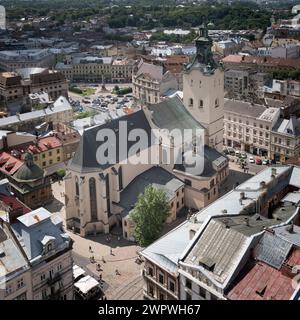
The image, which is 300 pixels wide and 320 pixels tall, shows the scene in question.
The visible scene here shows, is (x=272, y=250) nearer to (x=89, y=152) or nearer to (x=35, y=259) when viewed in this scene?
(x=35, y=259)

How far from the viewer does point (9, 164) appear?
6969 centimetres

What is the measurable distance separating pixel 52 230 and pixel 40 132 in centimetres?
4473

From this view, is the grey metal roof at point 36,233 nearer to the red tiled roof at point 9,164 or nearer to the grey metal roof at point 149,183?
the grey metal roof at point 149,183

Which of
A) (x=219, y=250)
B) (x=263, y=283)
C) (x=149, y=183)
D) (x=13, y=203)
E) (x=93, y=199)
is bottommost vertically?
(x=93, y=199)

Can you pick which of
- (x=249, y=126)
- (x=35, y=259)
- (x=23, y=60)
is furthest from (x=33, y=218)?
(x=23, y=60)

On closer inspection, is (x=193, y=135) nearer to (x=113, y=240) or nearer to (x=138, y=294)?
(x=113, y=240)

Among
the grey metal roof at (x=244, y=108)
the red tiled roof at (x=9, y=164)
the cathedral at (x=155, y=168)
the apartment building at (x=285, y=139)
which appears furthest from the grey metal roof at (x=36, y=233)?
the grey metal roof at (x=244, y=108)

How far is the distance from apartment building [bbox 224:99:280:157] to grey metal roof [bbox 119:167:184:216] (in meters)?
23.9

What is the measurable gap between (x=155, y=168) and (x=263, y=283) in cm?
3251

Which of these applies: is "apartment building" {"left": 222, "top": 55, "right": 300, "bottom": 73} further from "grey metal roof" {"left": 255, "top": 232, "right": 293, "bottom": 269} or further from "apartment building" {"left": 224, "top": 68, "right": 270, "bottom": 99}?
"grey metal roof" {"left": 255, "top": 232, "right": 293, "bottom": 269}

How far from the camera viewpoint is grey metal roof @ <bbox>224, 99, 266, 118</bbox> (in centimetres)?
8306

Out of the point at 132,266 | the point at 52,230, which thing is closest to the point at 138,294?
the point at 132,266

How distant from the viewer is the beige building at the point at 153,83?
117 m

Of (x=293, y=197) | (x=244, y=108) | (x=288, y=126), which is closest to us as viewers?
(x=293, y=197)
